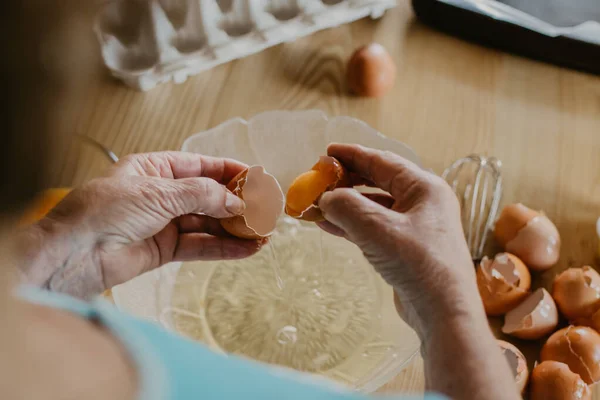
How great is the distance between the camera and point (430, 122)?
1.13 metres

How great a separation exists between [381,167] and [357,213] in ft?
0.45

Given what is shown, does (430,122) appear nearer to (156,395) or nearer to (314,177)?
(314,177)

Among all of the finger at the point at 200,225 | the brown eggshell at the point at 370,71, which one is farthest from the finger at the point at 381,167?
the brown eggshell at the point at 370,71

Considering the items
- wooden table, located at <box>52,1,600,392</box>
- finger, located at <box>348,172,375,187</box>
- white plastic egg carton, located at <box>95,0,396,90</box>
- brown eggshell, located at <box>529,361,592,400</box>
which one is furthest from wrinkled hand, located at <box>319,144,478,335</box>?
white plastic egg carton, located at <box>95,0,396,90</box>

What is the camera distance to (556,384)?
744 millimetres

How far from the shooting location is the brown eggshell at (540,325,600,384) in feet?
2.49

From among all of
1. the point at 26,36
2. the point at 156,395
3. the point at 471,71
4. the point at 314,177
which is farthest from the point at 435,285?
the point at 471,71

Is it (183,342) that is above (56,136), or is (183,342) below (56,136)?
below

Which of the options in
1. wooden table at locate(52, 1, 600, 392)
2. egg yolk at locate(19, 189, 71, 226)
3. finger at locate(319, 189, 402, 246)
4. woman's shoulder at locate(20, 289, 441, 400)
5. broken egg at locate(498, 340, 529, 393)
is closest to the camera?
woman's shoulder at locate(20, 289, 441, 400)

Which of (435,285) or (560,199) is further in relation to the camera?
(560,199)

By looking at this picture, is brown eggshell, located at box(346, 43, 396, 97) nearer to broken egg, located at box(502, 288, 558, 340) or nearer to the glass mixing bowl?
the glass mixing bowl

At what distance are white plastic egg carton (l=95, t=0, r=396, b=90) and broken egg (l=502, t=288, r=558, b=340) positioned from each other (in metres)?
0.75

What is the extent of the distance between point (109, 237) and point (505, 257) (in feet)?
1.94

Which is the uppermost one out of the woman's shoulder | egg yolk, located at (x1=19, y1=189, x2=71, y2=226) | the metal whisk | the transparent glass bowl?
the woman's shoulder
